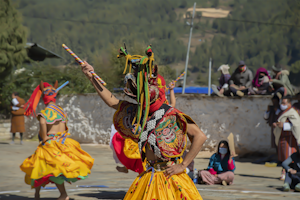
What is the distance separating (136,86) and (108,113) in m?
12.4

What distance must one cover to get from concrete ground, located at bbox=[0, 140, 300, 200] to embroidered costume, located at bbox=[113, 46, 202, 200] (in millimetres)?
3758

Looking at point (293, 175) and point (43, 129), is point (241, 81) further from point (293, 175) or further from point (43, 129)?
point (43, 129)

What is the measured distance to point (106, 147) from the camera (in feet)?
50.3

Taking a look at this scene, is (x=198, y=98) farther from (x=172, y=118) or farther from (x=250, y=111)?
(x=172, y=118)

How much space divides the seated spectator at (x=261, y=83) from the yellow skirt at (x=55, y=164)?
314 inches

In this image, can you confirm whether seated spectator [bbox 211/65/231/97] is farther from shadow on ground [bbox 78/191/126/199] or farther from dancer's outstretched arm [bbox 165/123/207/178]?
dancer's outstretched arm [bbox 165/123/207/178]

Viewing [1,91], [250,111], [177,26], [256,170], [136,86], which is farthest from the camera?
[177,26]

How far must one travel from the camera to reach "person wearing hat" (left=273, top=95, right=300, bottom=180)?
9381mm

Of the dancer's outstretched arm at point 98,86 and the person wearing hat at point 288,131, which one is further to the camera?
the person wearing hat at point 288,131

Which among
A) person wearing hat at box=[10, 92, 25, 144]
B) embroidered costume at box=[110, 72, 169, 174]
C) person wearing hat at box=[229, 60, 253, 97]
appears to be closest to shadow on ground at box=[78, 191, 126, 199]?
embroidered costume at box=[110, 72, 169, 174]

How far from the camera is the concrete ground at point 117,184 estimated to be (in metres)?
7.28

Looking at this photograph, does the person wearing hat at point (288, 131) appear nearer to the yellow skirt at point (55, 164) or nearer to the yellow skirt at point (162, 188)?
the yellow skirt at point (55, 164)

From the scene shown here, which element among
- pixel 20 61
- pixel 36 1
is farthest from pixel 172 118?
pixel 36 1

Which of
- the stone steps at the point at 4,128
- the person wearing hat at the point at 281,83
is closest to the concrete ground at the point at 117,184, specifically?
the person wearing hat at the point at 281,83
